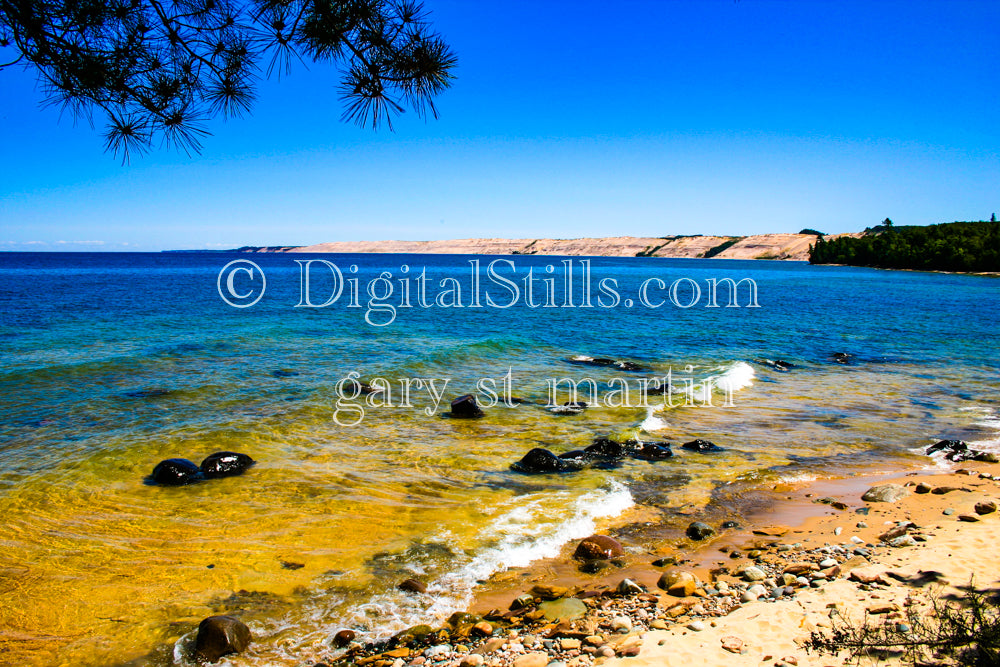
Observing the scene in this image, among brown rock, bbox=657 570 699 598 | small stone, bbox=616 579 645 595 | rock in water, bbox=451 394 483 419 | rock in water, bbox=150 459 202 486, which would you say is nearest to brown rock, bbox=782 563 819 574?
brown rock, bbox=657 570 699 598

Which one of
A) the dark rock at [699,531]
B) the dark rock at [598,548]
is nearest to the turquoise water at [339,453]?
the dark rock at [598,548]

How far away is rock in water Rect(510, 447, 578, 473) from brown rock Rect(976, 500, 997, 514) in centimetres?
603

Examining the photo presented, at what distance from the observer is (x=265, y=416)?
13.6 meters

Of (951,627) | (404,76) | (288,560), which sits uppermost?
(404,76)

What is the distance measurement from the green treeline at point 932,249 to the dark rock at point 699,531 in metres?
124

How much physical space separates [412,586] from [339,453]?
220 inches

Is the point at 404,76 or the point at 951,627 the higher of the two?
the point at 404,76

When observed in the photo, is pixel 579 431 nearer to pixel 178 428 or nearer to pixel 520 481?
pixel 520 481

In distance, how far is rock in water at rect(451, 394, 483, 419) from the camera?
14.0 meters

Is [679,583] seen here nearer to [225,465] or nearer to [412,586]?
[412,586]

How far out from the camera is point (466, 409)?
14.1 metres

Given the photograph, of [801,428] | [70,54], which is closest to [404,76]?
[70,54]

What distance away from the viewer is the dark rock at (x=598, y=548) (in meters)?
6.94

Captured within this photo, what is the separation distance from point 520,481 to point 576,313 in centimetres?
3125
